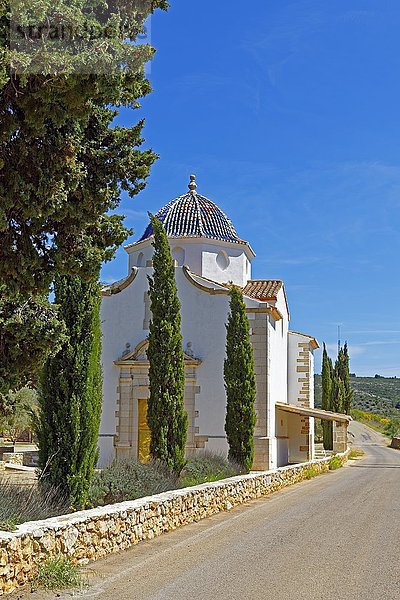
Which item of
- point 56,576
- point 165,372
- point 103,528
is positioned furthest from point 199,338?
point 56,576

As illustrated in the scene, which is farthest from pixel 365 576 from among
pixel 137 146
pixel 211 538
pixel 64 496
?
pixel 137 146

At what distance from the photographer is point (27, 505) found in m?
9.12

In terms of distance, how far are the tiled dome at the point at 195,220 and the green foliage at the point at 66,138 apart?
15.1m

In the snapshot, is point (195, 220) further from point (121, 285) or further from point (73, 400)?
point (73, 400)

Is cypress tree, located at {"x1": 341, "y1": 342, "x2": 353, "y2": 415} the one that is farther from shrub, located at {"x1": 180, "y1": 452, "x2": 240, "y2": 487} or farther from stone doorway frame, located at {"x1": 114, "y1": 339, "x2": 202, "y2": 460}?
shrub, located at {"x1": 180, "y1": 452, "x2": 240, "y2": 487}

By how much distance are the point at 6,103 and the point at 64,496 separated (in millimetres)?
6445

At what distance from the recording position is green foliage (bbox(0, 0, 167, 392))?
657 centimetres

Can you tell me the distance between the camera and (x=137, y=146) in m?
9.27

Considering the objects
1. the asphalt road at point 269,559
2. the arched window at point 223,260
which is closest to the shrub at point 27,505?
the asphalt road at point 269,559

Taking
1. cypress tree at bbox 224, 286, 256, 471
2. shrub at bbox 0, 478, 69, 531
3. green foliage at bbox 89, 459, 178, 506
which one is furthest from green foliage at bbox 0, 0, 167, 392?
cypress tree at bbox 224, 286, 256, 471

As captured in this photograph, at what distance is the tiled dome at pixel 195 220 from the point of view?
2525 cm

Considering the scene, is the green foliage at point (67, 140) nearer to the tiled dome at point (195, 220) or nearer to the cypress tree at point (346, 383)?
the tiled dome at point (195, 220)

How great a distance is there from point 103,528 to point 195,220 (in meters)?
17.9

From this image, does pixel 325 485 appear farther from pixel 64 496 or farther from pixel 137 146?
pixel 137 146
